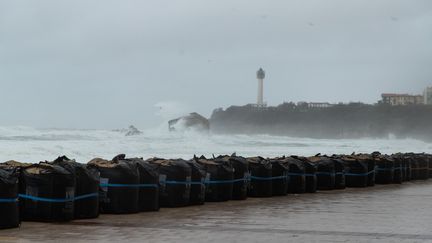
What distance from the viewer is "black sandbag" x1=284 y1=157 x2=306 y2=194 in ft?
51.6

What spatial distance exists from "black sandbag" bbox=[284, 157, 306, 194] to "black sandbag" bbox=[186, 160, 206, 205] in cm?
353

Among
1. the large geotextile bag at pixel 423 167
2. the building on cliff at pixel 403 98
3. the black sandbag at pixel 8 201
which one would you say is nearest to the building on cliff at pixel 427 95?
the building on cliff at pixel 403 98

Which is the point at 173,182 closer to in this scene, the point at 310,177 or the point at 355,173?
the point at 310,177

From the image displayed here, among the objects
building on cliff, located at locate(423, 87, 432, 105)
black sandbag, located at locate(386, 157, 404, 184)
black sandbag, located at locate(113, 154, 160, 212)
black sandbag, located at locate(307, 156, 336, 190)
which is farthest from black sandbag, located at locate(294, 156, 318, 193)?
building on cliff, located at locate(423, 87, 432, 105)

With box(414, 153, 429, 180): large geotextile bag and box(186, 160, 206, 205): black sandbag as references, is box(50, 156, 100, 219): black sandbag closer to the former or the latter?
box(186, 160, 206, 205): black sandbag

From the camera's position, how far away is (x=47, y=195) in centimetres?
990

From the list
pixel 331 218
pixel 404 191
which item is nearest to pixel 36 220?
pixel 331 218

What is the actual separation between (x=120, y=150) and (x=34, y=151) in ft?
22.3

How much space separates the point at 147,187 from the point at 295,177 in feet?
17.2

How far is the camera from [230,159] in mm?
13977

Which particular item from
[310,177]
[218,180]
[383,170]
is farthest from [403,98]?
[218,180]

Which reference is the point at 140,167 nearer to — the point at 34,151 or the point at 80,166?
the point at 80,166

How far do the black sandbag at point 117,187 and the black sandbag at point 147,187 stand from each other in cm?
20

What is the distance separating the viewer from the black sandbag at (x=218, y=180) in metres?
13.2
